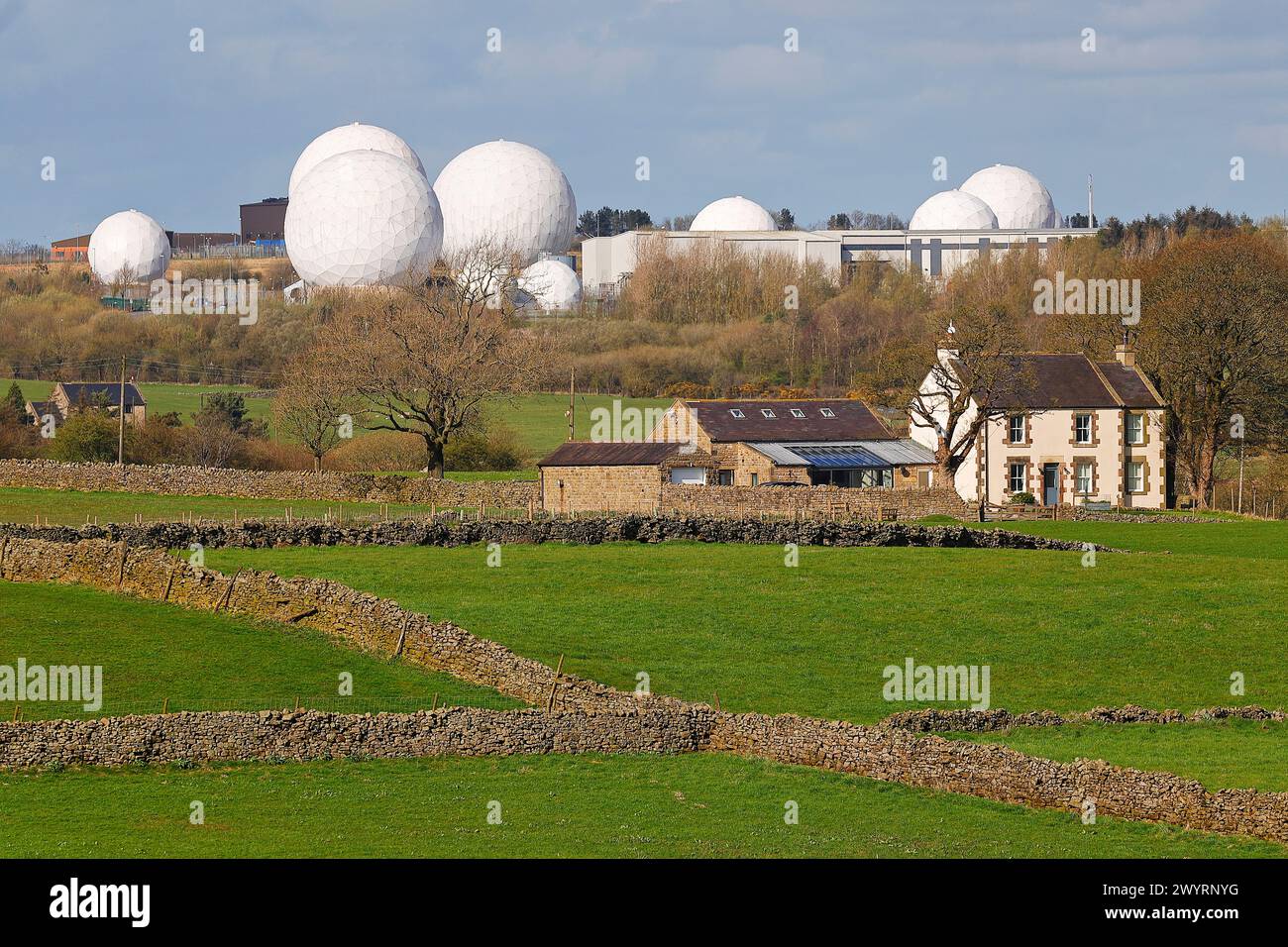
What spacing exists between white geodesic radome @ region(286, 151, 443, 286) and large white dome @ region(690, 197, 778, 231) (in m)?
45.9

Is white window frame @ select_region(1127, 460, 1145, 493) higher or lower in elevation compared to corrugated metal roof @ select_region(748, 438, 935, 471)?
lower

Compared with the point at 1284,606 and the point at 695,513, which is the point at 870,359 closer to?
the point at 695,513

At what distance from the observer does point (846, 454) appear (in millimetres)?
66188

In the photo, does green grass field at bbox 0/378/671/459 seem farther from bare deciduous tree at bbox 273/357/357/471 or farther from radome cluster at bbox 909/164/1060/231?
radome cluster at bbox 909/164/1060/231

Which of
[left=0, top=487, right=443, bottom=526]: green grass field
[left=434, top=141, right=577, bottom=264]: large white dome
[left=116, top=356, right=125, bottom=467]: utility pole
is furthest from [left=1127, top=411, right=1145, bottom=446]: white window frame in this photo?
[left=434, top=141, right=577, bottom=264]: large white dome

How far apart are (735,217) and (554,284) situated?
30971 mm

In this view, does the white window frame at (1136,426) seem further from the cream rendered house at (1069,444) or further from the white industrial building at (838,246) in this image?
the white industrial building at (838,246)

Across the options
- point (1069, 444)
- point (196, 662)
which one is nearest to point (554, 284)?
point (1069, 444)

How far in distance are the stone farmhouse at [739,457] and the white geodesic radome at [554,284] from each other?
6458 centimetres

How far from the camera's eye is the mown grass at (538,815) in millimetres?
18609

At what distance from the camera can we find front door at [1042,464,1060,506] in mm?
69625

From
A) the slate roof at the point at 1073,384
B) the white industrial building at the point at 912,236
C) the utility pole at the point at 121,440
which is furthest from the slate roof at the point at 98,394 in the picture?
the white industrial building at the point at 912,236

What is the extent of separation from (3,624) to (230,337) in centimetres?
8339

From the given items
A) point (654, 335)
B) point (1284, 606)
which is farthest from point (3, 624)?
point (654, 335)
